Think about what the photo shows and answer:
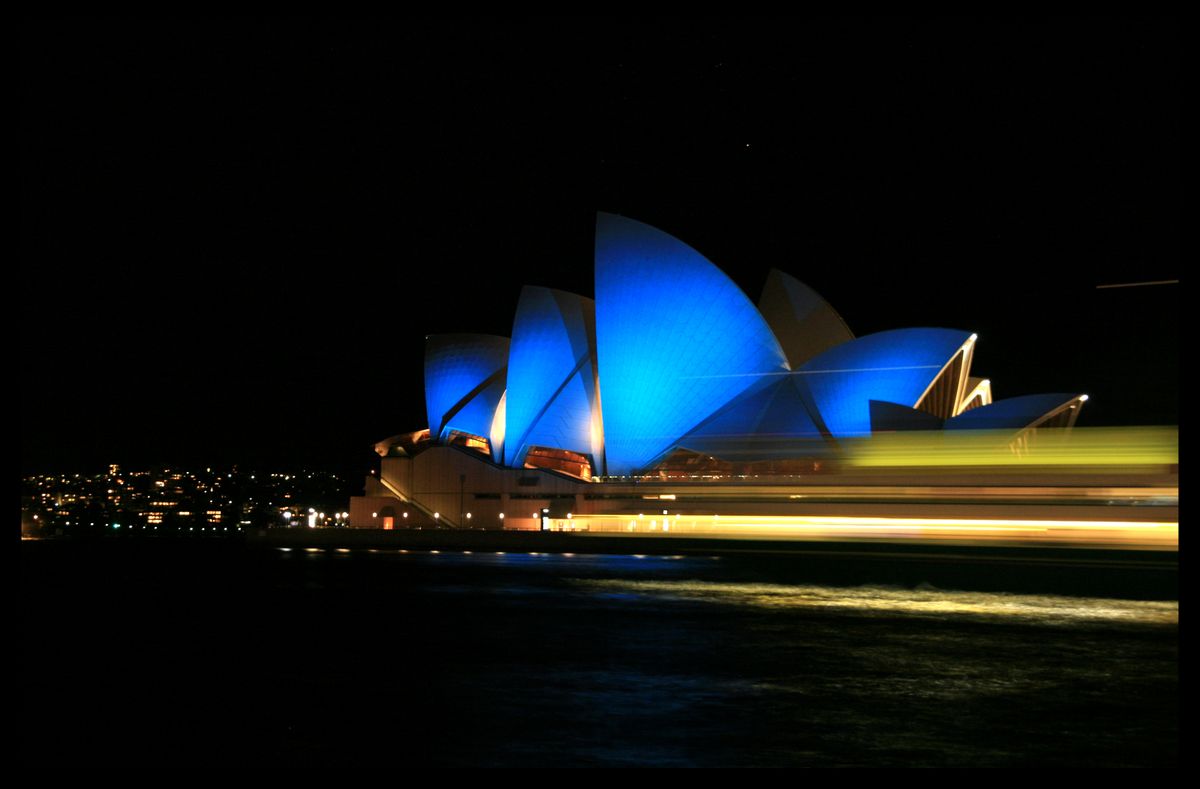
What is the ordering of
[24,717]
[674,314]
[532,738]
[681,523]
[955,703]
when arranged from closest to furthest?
[532,738] → [24,717] → [955,703] → [681,523] → [674,314]

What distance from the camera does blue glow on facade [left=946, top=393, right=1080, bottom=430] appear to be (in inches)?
1390

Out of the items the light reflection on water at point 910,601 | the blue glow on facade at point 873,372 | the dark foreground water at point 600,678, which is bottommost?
the light reflection on water at point 910,601

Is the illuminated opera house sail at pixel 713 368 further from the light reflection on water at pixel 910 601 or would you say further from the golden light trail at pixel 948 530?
the light reflection on water at pixel 910 601

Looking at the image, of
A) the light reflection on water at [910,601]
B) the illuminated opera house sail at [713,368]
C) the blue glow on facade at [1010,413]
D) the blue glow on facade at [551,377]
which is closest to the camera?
the light reflection on water at [910,601]

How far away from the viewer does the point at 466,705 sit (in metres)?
8.45

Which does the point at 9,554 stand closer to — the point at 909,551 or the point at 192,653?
the point at 192,653

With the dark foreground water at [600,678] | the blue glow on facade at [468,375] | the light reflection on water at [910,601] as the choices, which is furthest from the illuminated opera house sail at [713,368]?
the dark foreground water at [600,678]

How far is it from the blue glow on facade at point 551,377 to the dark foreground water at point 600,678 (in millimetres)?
22154

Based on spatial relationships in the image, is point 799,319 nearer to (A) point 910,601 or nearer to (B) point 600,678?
(A) point 910,601

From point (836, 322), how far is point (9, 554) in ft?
132

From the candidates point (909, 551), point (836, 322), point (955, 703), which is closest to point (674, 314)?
point (836, 322)

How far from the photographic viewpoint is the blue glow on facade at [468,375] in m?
47.0

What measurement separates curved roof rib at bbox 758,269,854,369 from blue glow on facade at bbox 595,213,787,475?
4.27 metres

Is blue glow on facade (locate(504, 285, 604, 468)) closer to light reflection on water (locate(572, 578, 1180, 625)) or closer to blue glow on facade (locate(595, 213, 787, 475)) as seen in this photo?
blue glow on facade (locate(595, 213, 787, 475))
